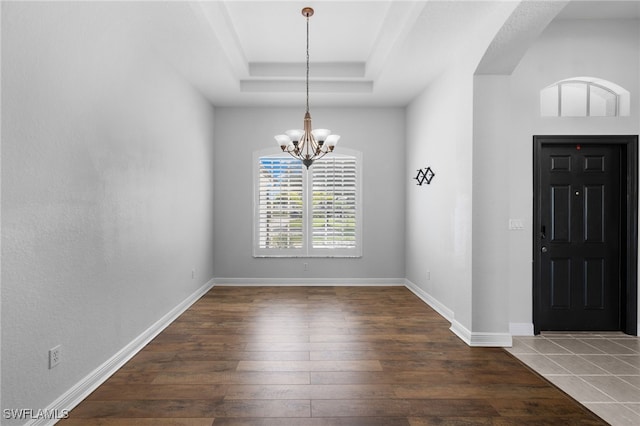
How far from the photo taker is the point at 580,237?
3998 millimetres

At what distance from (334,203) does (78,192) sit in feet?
13.8

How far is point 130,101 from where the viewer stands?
10.8 ft

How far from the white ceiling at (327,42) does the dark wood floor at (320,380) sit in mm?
2855

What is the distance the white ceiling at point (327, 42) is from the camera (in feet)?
11.2

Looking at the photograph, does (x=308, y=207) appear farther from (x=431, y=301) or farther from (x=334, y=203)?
(x=431, y=301)

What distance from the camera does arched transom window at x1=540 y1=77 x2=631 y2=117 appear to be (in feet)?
13.0

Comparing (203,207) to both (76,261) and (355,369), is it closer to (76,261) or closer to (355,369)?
(76,261)

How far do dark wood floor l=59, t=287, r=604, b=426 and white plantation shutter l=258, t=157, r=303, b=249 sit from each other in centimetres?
206

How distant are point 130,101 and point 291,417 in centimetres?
290

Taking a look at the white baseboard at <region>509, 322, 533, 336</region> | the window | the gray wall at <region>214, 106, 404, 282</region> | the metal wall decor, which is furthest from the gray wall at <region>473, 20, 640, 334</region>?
the window

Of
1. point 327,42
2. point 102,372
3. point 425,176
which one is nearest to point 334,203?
point 425,176

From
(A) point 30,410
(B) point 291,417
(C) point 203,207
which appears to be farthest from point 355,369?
(C) point 203,207

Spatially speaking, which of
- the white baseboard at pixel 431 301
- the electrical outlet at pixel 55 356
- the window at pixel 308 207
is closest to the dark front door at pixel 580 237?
the white baseboard at pixel 431 301

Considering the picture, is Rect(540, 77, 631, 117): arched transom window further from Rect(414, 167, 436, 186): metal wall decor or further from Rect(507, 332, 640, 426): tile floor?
Rect(507, 332, 640, 426): tile floor
